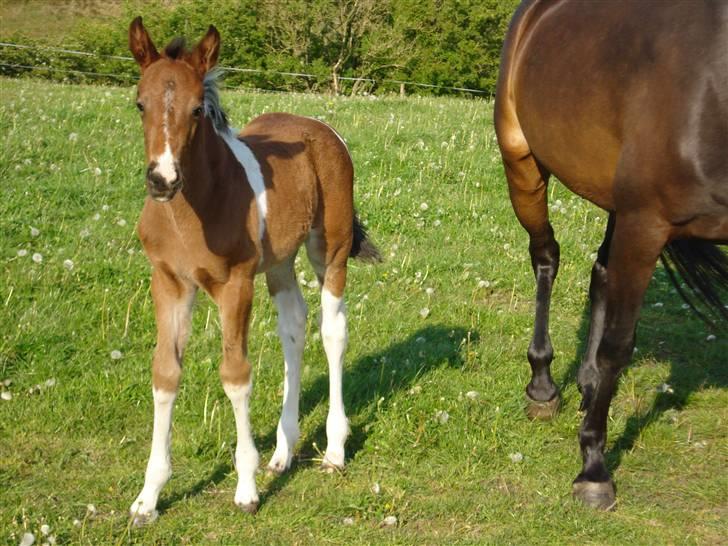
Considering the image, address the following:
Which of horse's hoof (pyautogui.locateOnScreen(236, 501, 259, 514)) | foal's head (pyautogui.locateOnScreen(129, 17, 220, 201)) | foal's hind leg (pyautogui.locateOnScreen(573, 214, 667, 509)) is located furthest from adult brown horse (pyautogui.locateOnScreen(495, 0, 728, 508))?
foal's head (pyautogui.locateOnScreen(129, 17, 220, 201))

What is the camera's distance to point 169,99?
11.8 feet

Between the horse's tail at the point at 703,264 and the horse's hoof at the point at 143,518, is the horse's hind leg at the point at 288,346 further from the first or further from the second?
the horse's tail at the point at 703,264

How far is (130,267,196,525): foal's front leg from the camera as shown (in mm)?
4145

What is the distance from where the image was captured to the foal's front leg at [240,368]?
4.12m

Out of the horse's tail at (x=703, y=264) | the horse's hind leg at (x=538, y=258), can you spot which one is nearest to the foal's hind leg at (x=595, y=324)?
the horse's hind leg at (x=538, y=258)

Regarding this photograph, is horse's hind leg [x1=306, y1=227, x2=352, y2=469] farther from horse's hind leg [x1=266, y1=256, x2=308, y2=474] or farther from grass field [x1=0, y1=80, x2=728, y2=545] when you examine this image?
grass field [x1=0, y1=80, x2=728, y2=545]

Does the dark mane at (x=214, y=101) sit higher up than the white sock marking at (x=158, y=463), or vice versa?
the dark mane at (x=214, y=101)

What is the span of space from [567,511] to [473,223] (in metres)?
4.24

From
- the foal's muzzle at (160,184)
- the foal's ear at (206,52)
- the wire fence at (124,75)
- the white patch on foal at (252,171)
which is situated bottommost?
the wire fence at (124,75)

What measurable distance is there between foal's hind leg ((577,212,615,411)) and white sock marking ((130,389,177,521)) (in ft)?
8.25

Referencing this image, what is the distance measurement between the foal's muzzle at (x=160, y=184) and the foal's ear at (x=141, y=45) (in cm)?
56

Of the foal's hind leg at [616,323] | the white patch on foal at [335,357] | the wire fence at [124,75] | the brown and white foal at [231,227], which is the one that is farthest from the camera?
the wire fence at [124,75]

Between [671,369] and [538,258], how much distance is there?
1.17 m

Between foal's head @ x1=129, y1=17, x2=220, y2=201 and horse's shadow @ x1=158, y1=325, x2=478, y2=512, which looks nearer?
foal's head @ x1=129, y1=17, x2=220, y2=201
